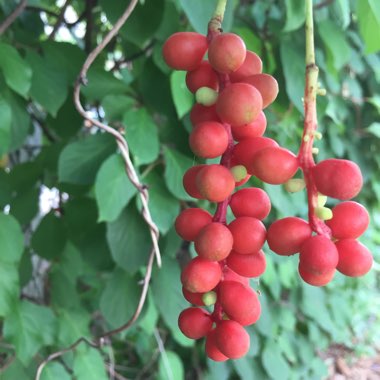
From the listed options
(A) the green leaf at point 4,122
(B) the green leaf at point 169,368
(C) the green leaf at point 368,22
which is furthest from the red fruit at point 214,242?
(B) the green leaf at point 169,368

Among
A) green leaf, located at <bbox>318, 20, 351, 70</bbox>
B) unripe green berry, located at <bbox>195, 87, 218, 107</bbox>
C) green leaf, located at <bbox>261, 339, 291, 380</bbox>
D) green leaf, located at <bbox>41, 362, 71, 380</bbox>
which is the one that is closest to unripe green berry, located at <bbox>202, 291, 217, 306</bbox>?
unripe green berry, located at <bbox>195, 87, 218, 107</bbox>

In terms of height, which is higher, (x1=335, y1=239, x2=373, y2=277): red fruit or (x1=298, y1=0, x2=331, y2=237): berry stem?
(x1=298, y1=0, x2=331, y2=237): berry stem

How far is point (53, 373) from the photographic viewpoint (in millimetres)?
787

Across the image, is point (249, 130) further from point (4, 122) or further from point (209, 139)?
point (4, 122)

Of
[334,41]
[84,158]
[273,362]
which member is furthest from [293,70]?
[273,362]

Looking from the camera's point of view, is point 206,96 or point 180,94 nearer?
point 206,96

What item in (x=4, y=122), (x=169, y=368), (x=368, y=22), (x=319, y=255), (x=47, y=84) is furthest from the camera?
(x=169, y=368)

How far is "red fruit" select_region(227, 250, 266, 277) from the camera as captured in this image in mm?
280

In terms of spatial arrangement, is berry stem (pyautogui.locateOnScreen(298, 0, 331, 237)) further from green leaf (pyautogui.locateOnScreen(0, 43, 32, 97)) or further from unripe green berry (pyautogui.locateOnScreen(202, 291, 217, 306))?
green leaf (pyautogui.locateOnScreen(0, 43, 32, 97))

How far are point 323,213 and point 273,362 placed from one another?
1191 mm

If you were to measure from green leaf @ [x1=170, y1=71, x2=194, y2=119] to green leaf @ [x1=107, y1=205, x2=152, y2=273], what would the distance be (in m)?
0.19

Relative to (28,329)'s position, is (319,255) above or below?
above

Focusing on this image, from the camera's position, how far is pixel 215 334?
0.93ft

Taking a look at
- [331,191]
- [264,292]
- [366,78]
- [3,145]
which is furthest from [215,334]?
[366,78]
